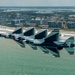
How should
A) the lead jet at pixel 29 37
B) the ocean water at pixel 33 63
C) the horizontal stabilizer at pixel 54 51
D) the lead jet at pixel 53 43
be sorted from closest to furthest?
the ocean water at pixel 33 63, the horizontal stabilizer at pixel 54 51, the lead jet at pixel 53 43, the lead jet at pixel 29 37

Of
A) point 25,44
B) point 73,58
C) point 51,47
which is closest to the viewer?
point 73,58

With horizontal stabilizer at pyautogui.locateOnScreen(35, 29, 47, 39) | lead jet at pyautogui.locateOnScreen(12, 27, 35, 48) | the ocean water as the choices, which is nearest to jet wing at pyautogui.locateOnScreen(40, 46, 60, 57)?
the ocean water

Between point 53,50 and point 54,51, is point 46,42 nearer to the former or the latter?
point 53,50

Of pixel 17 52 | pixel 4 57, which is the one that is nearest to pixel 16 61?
pixel 4 57

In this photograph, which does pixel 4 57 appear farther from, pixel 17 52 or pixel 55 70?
pixel 55 70

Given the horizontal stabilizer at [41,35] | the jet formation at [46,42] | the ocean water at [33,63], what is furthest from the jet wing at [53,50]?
the horizontal stabilizer at [41,35]

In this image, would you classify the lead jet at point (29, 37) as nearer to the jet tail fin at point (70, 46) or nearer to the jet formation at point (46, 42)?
the jet formation at point (46, 42)

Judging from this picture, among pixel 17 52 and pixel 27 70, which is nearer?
pixel 27 70
